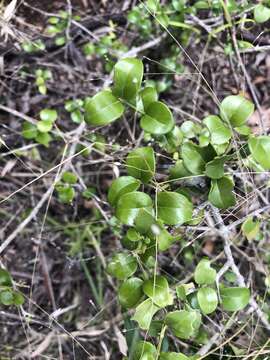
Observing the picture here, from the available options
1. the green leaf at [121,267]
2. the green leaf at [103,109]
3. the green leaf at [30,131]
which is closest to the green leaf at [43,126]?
the green leaf at [30,131]

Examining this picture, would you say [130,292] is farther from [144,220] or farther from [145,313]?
[144,220]

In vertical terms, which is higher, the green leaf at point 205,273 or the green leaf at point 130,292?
the green leaf at point 205,273

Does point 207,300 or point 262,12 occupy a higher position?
point 262,12

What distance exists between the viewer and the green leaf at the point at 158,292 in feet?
3.07

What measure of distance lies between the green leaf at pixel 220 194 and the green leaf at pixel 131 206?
0.12 m

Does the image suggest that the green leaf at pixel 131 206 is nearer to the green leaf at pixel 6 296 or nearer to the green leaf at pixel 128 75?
the green leaf at pixel 128 75

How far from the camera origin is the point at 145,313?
3.06 ft

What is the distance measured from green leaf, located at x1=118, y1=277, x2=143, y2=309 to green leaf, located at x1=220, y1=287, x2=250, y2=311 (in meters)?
0.16

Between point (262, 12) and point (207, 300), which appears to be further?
point (262, 12)

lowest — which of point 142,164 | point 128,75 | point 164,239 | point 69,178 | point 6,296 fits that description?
point 6,296

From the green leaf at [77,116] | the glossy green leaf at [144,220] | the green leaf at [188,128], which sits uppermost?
the green leaf at [188,128]

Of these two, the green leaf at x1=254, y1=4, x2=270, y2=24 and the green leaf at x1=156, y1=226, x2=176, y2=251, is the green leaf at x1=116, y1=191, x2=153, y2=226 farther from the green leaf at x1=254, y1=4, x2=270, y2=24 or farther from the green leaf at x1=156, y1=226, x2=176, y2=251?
the green leaf at x1=254, y1=4, x2=270, y2=24

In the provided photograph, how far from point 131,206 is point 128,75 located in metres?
0.24

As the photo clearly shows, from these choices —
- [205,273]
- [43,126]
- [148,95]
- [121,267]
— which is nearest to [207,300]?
[205,273]
